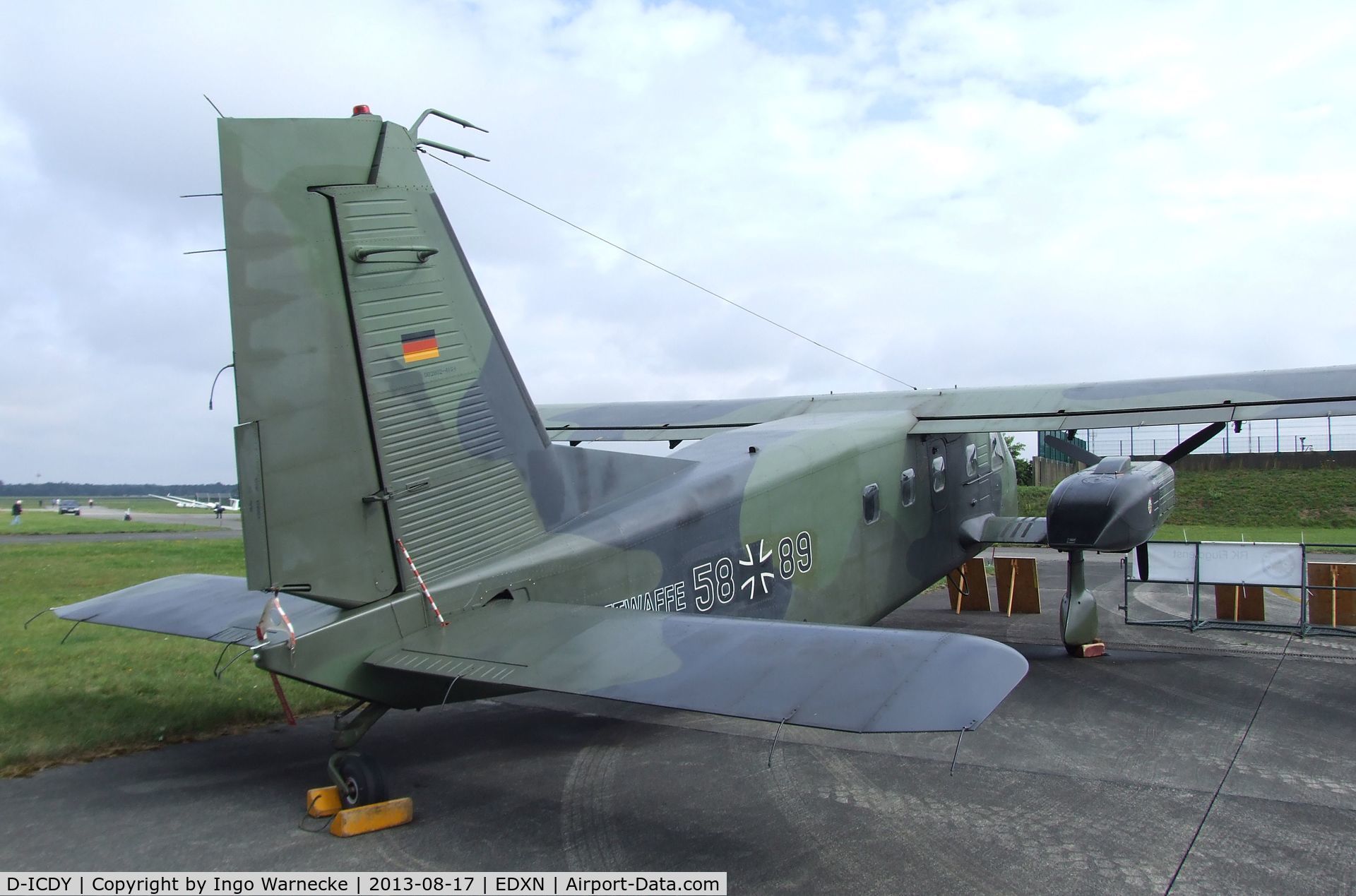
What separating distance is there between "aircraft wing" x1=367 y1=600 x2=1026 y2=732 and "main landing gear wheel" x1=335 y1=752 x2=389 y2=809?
816 millimetres

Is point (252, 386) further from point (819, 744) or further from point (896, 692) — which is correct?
point (819, 744)

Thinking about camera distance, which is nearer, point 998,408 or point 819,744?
point 819,744

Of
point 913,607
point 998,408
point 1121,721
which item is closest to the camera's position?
point 1121,721

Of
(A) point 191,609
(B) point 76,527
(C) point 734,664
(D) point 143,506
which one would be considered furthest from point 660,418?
(D) point 143,506

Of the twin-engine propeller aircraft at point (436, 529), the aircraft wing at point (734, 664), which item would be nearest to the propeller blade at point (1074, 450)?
the twin-engine propeller aircraft at point (436, 529)

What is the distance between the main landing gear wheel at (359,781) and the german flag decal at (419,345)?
275 centimetres

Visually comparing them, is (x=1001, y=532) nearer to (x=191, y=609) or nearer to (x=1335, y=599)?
(x=1335, y=599)

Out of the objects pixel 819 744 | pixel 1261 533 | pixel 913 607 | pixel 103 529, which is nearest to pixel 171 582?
pixel 819 744

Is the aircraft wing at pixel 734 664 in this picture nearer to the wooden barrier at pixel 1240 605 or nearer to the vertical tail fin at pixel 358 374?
the vertical tail fin at pixel 358 374

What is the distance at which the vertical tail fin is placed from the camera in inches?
231

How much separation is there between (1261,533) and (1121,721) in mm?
29790

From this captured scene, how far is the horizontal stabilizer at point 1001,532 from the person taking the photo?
42.8ft

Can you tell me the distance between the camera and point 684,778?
740 cm

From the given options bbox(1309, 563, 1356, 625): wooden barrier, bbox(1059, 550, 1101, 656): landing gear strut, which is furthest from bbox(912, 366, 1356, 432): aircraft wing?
bbox(1309, 563, 1356, 625): wooden barrier
